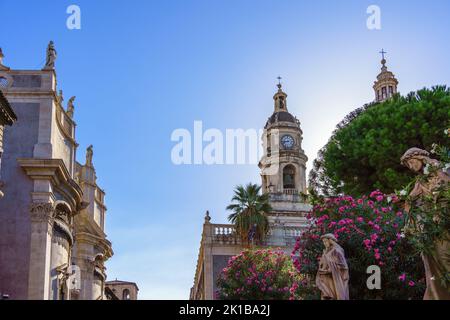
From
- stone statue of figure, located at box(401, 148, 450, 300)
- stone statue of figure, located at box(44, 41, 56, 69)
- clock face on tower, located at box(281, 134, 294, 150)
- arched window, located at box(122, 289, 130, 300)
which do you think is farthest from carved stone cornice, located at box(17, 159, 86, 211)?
arched window, located at box(122, 289, 130, 300)

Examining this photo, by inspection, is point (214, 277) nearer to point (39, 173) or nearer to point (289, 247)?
point (289, 247)

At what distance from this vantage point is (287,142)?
6169cm

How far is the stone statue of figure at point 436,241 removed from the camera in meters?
11.5

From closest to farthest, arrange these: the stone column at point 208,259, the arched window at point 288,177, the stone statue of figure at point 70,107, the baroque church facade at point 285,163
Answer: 1. the stone statue of figure at point 70,107
2. the stone column at point 208,259
3. the baroque church facade at point 285,163
4. the arched window at point 288,177

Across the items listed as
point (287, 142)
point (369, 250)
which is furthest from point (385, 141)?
point (287, 142)

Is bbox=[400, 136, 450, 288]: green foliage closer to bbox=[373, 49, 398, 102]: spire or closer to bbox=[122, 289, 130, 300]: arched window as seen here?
bbox=[373, 49, 398, 102]: spire

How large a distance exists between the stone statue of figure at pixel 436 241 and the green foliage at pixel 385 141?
646 inches

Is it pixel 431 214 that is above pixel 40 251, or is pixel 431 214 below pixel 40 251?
below

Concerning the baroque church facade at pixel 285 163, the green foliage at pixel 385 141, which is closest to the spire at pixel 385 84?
the baroque church facade at pixel 285 163

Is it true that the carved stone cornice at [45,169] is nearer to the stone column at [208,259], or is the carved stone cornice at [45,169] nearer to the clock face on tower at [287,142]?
the stone column at [208,259]

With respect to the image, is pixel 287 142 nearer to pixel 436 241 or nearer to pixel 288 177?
pixel 288 177

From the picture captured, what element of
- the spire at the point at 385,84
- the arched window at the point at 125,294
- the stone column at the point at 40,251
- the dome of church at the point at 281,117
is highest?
the spire at the point at 385,84

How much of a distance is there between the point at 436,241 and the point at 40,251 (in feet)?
69.3

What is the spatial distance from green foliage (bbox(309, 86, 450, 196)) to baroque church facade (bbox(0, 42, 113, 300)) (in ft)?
38.5
